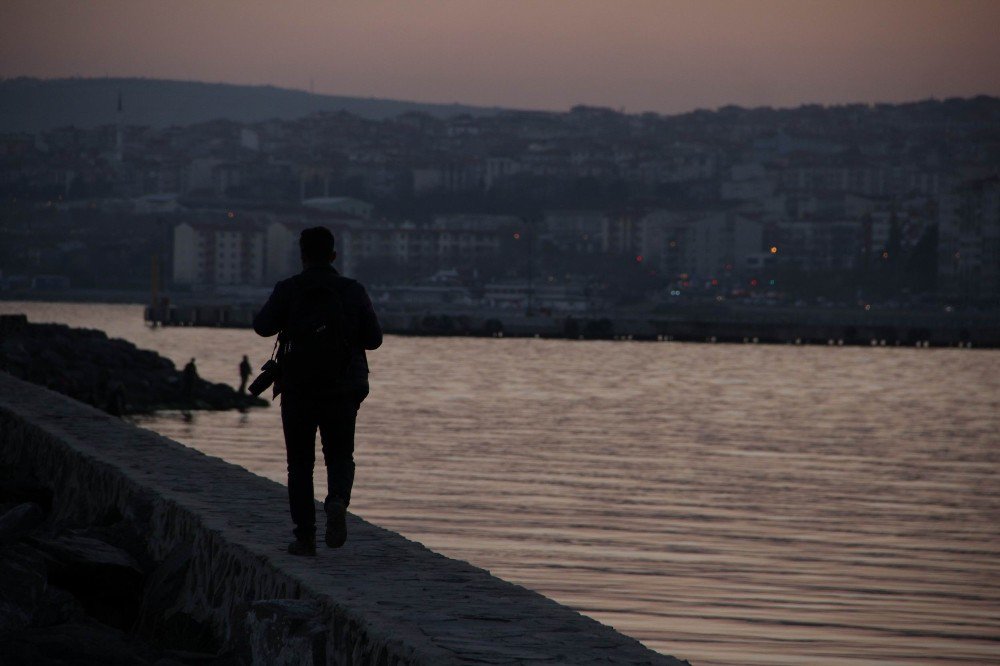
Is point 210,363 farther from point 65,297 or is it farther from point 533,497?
point 65,297

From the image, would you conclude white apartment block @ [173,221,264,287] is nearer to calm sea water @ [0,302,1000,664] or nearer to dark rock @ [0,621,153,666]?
calm sea water @ [0,302,1000,664]

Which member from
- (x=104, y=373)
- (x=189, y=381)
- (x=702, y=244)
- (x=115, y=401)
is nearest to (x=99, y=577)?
(x=115, y=401)

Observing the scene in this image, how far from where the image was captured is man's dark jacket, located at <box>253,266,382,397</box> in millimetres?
6758

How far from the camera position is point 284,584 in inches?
253

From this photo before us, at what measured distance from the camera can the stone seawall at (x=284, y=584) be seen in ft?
17.9

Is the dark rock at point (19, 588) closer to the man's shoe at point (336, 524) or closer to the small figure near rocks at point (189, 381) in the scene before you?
the man's shoe at point (336, 524)

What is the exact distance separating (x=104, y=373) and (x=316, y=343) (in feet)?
62.2

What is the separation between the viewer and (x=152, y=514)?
27.1 feet

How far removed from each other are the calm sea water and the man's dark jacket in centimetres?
305

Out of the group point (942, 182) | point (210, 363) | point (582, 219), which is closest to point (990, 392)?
point (210, 363)

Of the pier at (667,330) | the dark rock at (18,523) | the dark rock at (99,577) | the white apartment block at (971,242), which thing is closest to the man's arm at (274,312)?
the dark rock at (99,577)

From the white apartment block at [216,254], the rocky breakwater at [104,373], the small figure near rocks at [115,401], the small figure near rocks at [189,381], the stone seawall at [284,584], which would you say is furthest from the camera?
the white apartment block at [216,254]

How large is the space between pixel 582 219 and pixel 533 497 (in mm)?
162193

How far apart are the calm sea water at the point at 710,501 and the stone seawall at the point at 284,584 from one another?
7.89ft
